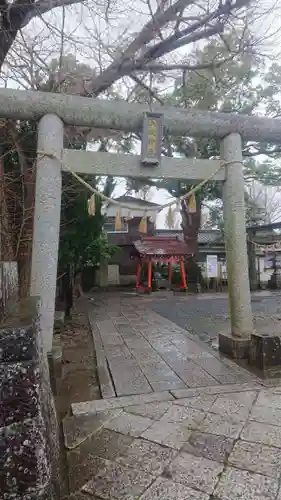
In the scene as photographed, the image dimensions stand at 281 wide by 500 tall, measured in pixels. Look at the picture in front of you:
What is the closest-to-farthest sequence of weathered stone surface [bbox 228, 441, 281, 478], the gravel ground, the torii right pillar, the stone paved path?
the stone paved path
weathered stone surface [bbox 228, 441, 281, 478]
the torii right pillar
the gravel ground

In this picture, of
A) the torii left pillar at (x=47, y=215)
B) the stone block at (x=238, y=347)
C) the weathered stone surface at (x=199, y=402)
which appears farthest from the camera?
the stone block at (x=238, y=347)

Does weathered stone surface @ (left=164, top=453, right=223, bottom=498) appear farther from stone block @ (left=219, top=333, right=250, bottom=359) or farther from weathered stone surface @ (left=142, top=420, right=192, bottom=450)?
stone block @ (left=219, top=333, right=250, bottom=359)

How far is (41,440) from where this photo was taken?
133 cm

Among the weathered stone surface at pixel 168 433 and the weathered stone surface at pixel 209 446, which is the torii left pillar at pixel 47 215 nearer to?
the weathered stone surface at pixel 168 433

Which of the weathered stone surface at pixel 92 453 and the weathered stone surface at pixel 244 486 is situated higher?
the weathered stone surface at pixel 244 486

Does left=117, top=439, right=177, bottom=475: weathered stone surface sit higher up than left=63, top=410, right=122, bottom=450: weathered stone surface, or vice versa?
left=117, top=439, right=177, bottom=475: weathered stone surface

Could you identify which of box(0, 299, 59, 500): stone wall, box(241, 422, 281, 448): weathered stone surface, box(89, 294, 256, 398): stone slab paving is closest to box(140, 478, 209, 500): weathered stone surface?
box(241, 422, 281, 448): weathered stone surface

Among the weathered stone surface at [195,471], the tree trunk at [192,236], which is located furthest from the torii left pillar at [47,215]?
the tree trunk at [192,236]

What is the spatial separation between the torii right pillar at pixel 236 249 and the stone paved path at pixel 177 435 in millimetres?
561

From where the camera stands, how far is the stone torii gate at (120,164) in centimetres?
423

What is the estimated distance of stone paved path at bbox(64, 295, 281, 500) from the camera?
80.6 inches

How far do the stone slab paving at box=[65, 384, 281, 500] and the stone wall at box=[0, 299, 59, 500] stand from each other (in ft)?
2.98

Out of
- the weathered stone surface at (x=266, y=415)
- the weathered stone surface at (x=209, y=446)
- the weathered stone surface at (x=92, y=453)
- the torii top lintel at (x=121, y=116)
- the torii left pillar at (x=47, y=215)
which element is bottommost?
the weathered stone surface at (x=92, y=453)

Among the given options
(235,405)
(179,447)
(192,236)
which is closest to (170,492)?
(179,447)
